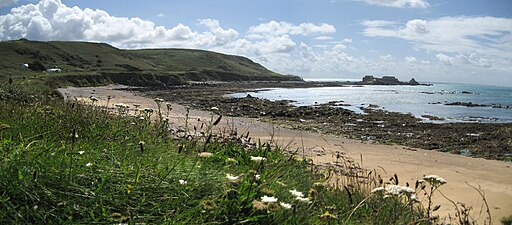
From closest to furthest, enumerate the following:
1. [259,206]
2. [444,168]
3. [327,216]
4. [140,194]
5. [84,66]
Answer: [259,206], [327,216], [140,194], [444,168], [84,66]

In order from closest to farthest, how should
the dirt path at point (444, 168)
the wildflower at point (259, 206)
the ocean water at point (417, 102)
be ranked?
1. the wildflower at point (259, 206)
2. the dirt path at point (444, 168)
3. the ocean water at point (417, 102)

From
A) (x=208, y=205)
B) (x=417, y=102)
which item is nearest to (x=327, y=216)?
(x=208, y=205)

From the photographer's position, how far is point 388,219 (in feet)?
14.6

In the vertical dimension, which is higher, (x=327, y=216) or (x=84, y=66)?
(x=84, y=66)

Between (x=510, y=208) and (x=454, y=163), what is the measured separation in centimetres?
645

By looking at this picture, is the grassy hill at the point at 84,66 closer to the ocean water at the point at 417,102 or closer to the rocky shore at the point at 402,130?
the ocean water at the point at 417,102

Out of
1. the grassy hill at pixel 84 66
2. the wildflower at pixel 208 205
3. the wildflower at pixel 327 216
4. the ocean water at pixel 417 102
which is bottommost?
the ocean water at pixel 417 102

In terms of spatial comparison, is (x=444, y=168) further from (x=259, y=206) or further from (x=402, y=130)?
(x=259, y=206)

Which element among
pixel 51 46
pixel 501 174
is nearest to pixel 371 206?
pixel 501 174

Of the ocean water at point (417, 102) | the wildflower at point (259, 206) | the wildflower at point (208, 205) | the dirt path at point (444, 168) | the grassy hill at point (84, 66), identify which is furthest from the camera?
the grassy hill at point (84, 66)

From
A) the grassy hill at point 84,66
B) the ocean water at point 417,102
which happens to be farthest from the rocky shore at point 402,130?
the grassy hill at point 84,66

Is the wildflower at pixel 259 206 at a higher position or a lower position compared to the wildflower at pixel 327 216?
higher

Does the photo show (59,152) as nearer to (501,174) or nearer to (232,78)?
(501,174)

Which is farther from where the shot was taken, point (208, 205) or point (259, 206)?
point (208, 205)
